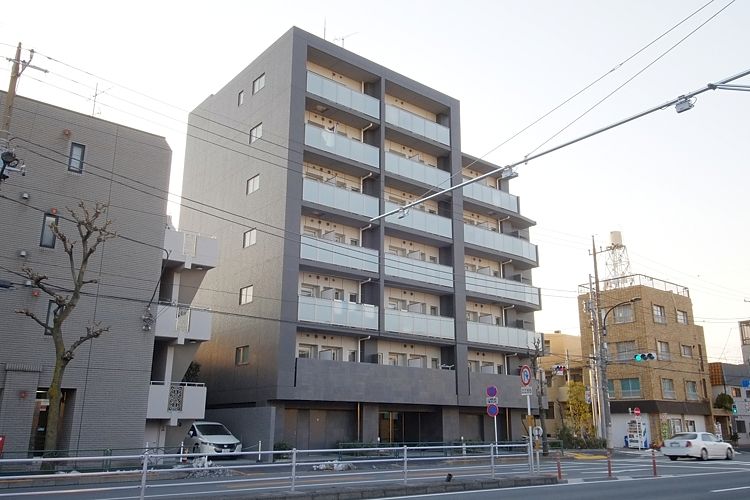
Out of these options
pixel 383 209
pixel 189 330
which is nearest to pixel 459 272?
pixel 383 209

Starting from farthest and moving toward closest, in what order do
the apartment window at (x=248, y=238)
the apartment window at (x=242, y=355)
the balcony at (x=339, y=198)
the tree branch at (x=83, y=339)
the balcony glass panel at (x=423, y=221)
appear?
the balcony glass panel at (x=423, y=221) < the apartment window at (x=248, y=238) < the balcony at (x=339, y=198) < the apartment window at (x=242, y=355) < the tree branch at (x=83, y=339)

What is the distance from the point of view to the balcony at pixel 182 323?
2512 cm

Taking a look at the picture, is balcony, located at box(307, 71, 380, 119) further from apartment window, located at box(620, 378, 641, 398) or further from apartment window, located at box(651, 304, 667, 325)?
apartment window, located at box(620, 378, 641, 398)

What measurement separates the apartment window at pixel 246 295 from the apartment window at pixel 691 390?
36302mm

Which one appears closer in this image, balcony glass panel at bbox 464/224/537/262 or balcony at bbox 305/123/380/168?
balcony at bbox 305/123/380/168

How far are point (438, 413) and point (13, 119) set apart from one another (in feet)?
80.1

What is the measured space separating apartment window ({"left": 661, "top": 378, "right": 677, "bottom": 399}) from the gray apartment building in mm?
36122

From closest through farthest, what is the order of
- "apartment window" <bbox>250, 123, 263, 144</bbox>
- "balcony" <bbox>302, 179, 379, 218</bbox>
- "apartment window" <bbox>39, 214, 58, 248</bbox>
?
"apartment window" <bbox>39, 214, 58, 248</bbox> < "balcony" <bbox>302, 179, 379, 218</bbox> < "apartment window" <bbox>250, 123, 263, 144</bbox>

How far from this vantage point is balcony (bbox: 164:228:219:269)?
1029 inches

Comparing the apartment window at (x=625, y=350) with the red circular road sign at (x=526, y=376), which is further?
→ the apartment window at (x=625, y=350)

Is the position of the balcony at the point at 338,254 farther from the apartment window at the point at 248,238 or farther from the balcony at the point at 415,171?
the balcony at the point at 415,171

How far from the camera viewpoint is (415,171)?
3631 cm

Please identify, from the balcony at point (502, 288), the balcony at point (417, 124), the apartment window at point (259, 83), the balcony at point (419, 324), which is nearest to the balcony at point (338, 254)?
the balcony at point (419, 324)

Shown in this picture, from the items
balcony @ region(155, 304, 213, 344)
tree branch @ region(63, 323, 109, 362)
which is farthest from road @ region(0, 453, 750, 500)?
balcony @ region(155, 304, 213, 344)
